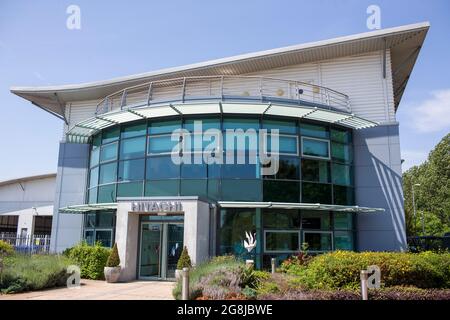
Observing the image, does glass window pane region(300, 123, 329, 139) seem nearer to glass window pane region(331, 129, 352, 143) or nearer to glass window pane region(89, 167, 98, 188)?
glass window pane region(331, 129, 352, 143)

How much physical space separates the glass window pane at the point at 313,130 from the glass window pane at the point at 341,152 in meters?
0.69

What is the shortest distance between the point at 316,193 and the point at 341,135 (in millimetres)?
3450

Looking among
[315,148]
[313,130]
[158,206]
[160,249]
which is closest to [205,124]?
[158,206]

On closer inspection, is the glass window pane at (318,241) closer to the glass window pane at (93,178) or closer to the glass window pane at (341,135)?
the glass window pane at (341,135)

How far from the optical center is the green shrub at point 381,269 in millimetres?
10727

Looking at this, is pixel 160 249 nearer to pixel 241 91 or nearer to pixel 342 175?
pixel 241 91

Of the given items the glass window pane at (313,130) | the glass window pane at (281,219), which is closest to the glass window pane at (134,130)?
the glass window pane at (281,219)

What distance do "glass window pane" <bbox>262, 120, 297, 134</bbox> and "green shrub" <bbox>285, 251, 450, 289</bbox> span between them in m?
7.13

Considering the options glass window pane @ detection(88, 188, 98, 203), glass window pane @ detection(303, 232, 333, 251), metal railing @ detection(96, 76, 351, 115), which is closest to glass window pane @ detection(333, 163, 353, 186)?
glass window pane @ detection(303, 232, 333, 251)

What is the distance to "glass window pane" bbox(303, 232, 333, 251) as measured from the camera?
55.8 ft

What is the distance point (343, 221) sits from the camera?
1800 cm
